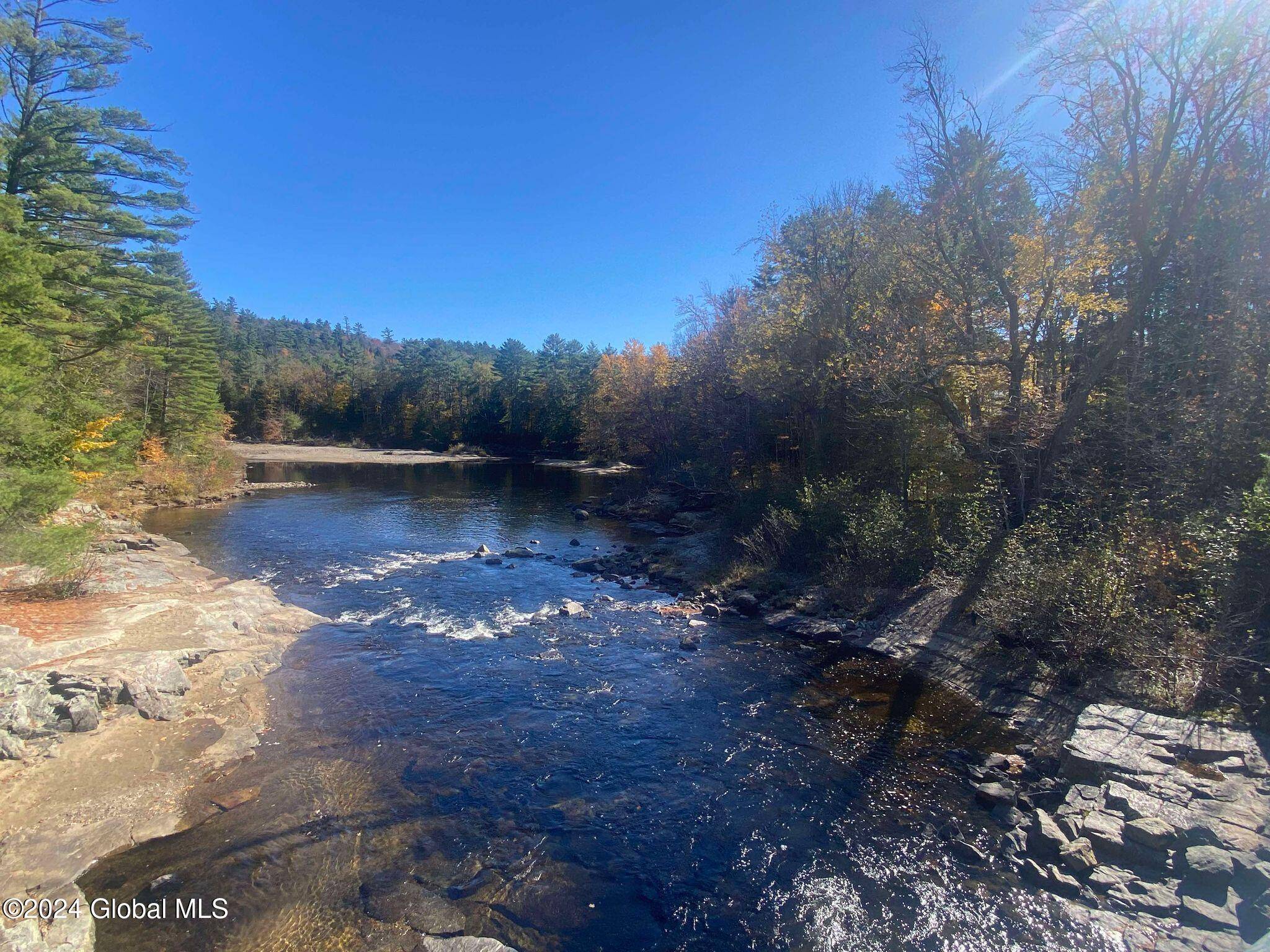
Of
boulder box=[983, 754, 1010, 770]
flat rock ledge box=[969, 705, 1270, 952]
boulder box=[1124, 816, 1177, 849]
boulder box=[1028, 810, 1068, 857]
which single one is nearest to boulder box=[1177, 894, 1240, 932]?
flat rock ledge box=[969, 705, 1270, 952]

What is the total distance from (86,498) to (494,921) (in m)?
29.2

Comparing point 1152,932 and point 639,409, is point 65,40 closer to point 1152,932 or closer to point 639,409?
point 1152,932

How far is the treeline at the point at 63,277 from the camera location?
1087 centimetres

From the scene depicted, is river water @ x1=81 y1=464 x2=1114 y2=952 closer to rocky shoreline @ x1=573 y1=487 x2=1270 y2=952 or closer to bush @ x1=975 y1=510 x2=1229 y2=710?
rocky shoreline @ x1=573 y1=487 x2=1270 y2=952

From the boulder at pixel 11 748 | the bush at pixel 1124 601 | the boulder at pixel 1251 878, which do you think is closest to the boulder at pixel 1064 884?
the boulder at pixel 1251 878

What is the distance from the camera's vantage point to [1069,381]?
49.0 ft

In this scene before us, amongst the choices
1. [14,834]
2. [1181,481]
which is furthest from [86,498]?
[1181,481]

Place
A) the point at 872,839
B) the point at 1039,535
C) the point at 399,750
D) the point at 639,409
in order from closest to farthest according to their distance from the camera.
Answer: the point at 872,839 < the point at 399,750 < the point at 1039,535 < the point at 639,409

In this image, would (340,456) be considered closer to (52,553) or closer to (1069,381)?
(52,553)

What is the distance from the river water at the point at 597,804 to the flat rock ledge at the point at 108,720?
379 mm

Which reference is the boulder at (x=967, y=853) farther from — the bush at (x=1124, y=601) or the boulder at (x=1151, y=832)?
the bush at (x=1124, y=601)

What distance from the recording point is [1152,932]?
5258 mm

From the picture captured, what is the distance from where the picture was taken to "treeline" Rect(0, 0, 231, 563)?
10867mm

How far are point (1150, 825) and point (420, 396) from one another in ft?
338
